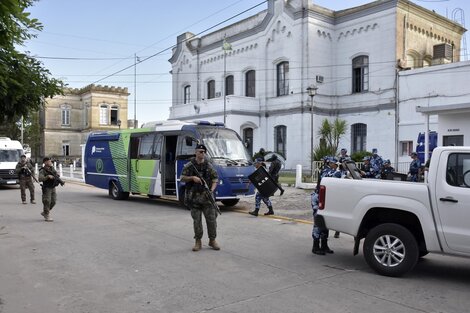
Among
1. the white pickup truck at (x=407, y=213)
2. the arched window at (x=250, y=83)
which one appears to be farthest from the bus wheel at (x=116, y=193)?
the arched window at (x=250, y=83)

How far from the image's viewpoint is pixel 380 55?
27.8m

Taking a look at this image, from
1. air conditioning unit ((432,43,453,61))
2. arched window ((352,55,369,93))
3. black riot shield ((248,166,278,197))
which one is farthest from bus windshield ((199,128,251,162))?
air conditioning unit ((432,43,453,61))

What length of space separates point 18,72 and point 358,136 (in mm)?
24177

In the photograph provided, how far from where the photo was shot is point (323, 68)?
99.7 feet

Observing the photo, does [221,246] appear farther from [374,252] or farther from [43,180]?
[43,180]

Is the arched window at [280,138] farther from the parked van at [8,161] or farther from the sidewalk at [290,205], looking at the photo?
the parked van at [8,161]

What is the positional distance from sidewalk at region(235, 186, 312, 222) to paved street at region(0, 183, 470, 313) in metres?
2.20

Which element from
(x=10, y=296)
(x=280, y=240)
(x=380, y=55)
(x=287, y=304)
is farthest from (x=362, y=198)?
(x=380, y=55)

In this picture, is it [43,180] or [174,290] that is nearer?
[174,290]

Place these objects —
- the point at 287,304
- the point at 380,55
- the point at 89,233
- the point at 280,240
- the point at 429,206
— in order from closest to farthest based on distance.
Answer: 1. the point at 287,304
2. the point at 429,206
3. the point at 280,240
4. the point at 89,233
5. the point at 380,55

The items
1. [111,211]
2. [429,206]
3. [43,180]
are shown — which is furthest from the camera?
[111,211]

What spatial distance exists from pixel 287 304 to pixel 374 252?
1946mm

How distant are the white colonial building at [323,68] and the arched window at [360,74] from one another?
6 cm

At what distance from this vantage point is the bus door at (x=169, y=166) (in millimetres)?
14594
